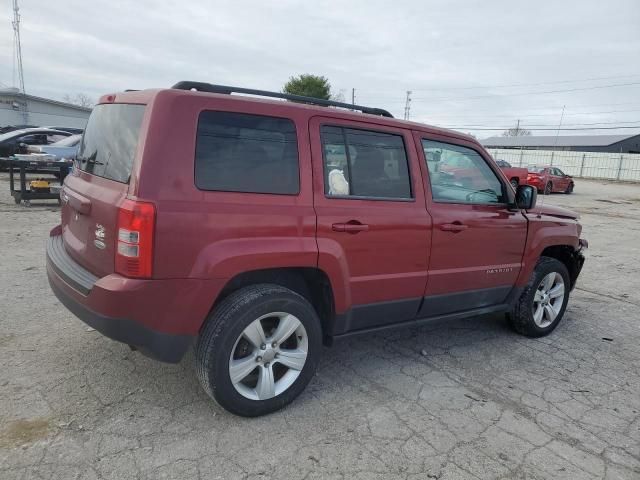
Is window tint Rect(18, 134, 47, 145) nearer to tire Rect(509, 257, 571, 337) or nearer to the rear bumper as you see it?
the rear bumper

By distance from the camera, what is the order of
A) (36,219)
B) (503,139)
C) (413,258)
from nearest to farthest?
1. (413,258)
2. (36,219)
3. (503,139)

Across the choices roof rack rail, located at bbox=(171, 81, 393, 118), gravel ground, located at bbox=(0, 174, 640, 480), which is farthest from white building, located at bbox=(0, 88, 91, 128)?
roof rack rail, located at bbox=(171, 81, 393, 118)

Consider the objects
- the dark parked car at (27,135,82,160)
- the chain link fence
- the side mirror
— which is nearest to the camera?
the side mirror

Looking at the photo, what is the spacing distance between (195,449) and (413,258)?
191 centimetres

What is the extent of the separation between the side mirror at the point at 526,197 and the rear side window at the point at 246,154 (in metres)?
2.21

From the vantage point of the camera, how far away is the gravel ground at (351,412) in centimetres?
262

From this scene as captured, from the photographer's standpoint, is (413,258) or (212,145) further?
(413,258)

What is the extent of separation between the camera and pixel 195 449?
8.82 ft

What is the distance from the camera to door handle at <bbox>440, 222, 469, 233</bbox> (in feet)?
12.2

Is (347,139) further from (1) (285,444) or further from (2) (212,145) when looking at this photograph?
(1) (285,444)

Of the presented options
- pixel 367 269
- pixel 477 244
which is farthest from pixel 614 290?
pixel 367 269

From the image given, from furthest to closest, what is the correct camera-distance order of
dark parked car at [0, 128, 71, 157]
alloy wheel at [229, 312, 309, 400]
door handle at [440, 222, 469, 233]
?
dark parked car at [0, 128, 71, 157], door handle at [440, 222, 469, 233], alloy wheel at [229, 312, 309, 400]

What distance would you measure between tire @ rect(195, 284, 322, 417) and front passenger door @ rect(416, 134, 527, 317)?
3.73ft

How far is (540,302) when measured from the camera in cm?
473
